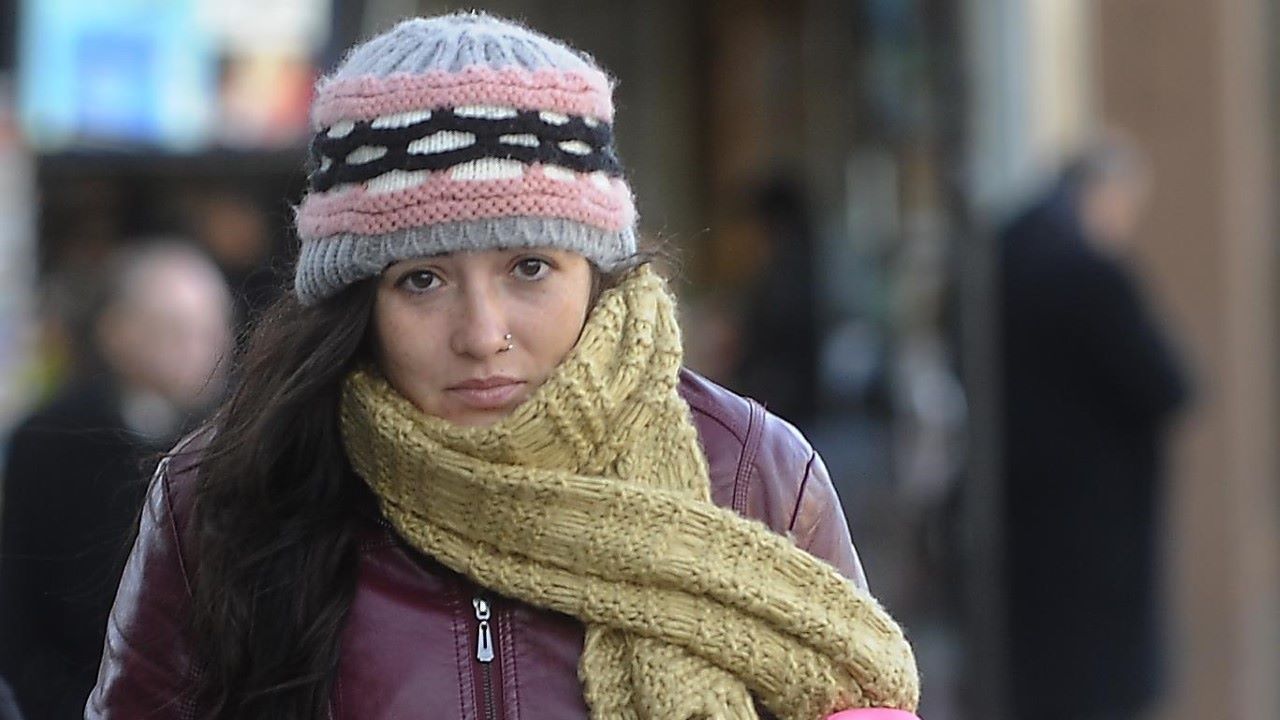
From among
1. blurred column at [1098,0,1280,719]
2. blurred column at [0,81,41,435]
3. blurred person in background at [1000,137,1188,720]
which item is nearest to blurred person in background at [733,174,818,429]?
blurred person in background at [1000,137,1188,720]

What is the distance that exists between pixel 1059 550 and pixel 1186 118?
2140 mm

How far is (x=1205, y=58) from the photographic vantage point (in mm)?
8727

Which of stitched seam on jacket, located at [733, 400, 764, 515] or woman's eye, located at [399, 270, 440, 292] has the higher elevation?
woman's eye, located at [399, 270, 440, 292]

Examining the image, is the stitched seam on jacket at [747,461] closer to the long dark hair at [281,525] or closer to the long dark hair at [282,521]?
the long dark hair at [282,521]

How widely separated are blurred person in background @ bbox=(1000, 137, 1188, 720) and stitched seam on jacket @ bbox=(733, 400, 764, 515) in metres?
5.15

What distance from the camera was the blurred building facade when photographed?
20.8 ft

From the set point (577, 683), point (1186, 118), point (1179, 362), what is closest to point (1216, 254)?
point (1186, 118)

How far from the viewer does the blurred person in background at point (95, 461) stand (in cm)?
329

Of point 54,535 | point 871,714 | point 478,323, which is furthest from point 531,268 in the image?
point 54,535

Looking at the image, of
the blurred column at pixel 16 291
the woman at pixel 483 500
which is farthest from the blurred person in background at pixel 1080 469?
the woman at pixel 483 500

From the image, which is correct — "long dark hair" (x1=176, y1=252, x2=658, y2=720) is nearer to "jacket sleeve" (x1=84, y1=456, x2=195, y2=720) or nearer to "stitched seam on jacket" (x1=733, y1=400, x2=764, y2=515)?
"jacket sleeve" (x1=84, y1=456, x2=195, y2=720)

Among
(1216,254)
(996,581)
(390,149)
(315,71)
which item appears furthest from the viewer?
(1216,254)

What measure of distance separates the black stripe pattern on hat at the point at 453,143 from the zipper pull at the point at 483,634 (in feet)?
1.49

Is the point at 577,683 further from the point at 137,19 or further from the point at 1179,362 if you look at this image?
the point at 1179,362
